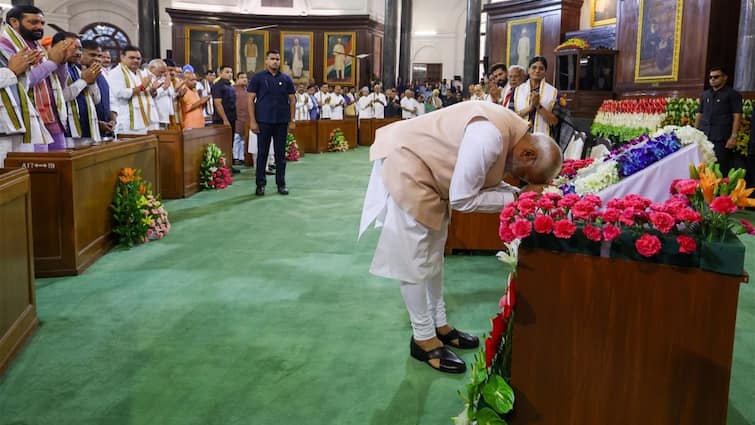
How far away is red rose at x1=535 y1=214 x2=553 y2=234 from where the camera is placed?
186cm

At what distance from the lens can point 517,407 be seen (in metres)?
2.01

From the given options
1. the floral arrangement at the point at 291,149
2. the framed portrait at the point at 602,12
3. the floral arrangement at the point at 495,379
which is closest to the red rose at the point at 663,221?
the floral arrangement at the point at 495,379

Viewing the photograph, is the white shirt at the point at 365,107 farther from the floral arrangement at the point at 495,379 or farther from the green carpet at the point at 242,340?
the floral arrangement at the point at 495,379

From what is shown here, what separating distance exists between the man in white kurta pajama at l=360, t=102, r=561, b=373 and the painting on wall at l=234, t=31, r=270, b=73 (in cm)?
2123

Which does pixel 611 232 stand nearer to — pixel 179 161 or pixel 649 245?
pixel 649 245

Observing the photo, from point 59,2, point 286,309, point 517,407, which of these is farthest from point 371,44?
point 517,407

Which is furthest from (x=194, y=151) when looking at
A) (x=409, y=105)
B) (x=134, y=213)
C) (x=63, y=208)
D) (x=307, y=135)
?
(x=409, y=105)

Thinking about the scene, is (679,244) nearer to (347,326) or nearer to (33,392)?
(347,326)

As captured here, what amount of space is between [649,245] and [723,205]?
220 mm

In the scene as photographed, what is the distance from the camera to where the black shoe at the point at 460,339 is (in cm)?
310

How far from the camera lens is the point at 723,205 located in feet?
5.83

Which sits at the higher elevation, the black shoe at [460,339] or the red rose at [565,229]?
the red rose at [565,229]

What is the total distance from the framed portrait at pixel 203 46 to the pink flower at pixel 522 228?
22029 mm

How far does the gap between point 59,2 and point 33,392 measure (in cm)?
2413
